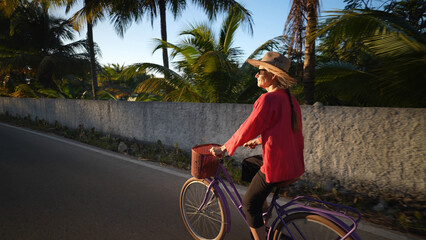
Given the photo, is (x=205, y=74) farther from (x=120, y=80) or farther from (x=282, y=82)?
(x=120, y=80)

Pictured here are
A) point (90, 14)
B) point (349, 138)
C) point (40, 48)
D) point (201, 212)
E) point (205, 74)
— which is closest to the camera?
point (201, 212)

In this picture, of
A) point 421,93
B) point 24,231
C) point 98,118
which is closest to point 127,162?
point 24,231

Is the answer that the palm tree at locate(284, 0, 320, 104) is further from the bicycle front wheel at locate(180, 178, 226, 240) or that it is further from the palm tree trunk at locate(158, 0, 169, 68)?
the palm tree trunk at locate(158, 0, 169, 68)

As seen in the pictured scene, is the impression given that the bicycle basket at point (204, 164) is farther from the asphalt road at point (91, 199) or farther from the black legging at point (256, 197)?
the asphalt road at point (91, 199)

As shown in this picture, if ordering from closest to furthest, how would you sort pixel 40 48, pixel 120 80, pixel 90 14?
pixel 90 14, pixel 40 48, pixel 120 80

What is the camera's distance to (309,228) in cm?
174

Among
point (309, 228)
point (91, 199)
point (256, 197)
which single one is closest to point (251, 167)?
point (256, 197)

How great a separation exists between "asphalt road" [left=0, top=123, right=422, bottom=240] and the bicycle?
0.78 ft

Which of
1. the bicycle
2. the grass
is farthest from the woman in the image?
the grass

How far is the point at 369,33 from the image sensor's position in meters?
3.74

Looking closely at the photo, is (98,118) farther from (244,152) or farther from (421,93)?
(421,93)

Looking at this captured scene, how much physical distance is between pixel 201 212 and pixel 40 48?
22583mm

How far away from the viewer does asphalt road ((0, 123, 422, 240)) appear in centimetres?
279

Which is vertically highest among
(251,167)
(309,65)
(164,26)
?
(164,26)
